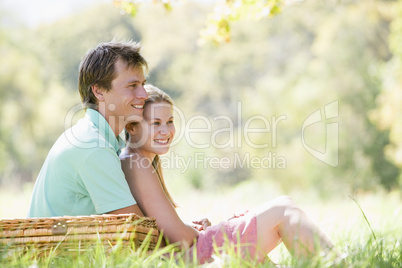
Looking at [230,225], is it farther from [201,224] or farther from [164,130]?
[164,130]

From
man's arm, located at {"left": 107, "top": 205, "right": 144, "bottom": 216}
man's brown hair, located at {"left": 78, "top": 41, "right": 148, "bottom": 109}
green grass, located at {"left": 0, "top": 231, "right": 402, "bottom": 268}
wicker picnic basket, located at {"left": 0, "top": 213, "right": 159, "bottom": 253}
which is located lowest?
green grass, located at {"left": 0, "top": 231, "right": 402, "bottom": 268}

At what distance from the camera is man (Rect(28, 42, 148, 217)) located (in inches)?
106

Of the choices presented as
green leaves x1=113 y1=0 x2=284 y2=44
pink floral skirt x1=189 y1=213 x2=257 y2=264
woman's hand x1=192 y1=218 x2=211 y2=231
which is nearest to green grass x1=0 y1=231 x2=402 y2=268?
pink floral skirt x1=189 y1=213 x2=257 y2=264

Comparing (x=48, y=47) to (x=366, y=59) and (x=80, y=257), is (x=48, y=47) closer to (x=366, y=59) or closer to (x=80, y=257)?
(x=366, y=59)

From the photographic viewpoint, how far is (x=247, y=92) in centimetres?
3012

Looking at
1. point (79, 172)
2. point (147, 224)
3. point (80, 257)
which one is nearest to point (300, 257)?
point (147, 224)

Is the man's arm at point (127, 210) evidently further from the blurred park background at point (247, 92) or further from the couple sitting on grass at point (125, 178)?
the blurred park background at point (247, 92)

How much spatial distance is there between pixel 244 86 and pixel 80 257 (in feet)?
99.2

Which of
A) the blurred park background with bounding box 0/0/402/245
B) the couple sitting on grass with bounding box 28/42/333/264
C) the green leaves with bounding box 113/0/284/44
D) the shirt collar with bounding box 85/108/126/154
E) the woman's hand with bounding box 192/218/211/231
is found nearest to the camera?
the couple sitting on grass with bounding box 28/42/333/264

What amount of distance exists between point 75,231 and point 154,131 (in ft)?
3.56

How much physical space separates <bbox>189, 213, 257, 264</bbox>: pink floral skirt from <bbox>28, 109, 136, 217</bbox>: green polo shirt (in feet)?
1.50

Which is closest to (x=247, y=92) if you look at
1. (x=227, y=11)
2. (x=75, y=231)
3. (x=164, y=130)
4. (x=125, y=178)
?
(x=227, y=11)

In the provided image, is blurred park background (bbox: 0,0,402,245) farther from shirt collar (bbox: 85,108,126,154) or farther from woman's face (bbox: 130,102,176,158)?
shirt collar (bbox: 85,108,126,154)

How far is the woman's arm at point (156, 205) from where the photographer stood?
9.17 ft
